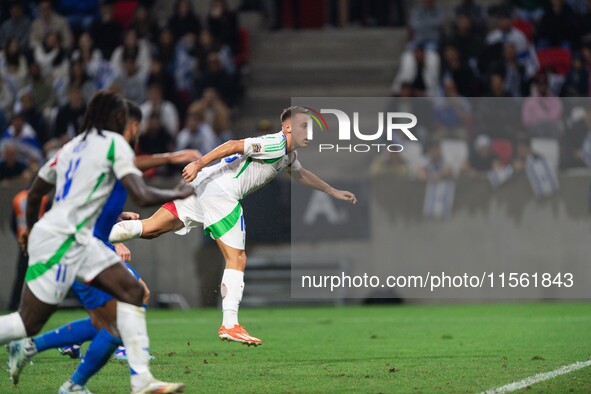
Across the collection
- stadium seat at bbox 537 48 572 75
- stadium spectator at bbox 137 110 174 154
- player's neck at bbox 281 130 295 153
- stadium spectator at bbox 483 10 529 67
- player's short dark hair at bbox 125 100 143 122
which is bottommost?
player's neck at bbox 281 130 295 153

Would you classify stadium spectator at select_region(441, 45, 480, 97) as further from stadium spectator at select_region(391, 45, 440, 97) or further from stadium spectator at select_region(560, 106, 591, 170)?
stadium spectator at select_region(560, 106, 591, 170)

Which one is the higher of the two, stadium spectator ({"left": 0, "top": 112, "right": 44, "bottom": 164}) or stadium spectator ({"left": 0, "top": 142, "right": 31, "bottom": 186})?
stadium spectator ({"left": 0, "top": 112, "right": 44, "bottom": 164})

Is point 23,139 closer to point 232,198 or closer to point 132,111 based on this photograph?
point 232,198

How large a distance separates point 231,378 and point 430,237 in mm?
9412

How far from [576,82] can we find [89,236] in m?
13.2

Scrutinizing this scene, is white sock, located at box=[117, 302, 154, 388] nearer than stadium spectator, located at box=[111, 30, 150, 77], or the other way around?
white sock, located at box=[117, 302, 154, 388]

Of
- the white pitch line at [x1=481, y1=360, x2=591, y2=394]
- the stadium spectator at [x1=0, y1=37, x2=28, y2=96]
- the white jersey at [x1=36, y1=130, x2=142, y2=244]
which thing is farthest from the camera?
the stadium spectator at [x1=0, y1=37, x2=28, y2=96]

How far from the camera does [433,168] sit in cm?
1867

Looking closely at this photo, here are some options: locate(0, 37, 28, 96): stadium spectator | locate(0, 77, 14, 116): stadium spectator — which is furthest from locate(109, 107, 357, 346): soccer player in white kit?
locate(0, 37, 28, 96): stadium spectator

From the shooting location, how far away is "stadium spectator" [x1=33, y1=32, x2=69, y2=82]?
72.0 feet

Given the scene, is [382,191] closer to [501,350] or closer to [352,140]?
[352,140]

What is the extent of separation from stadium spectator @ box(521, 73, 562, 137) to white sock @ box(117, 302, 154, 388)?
1180 centimetres

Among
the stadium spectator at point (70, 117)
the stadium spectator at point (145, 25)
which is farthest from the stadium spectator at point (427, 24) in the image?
the stadium spectator at point (70, 117)

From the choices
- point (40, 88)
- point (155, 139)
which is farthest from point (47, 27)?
point (155, 139)
